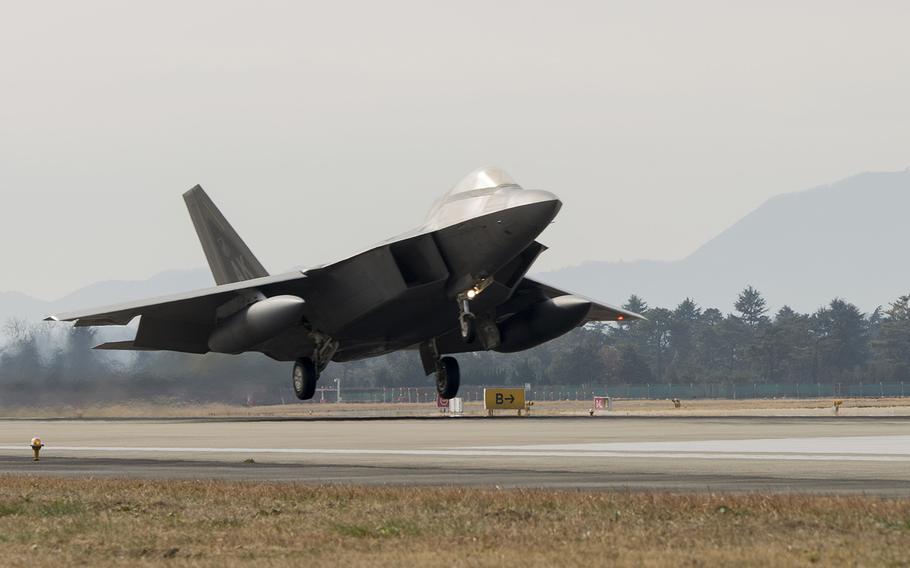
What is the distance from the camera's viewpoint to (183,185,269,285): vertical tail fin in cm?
4719

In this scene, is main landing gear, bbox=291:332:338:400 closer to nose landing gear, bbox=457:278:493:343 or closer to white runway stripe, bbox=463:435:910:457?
nose landing gear, bbox=457:278:493:343

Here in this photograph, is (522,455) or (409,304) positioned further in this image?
(409,304)

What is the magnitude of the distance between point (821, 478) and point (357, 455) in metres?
8.11

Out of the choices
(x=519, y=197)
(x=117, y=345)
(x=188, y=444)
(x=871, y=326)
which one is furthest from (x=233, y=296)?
(x=871, y=326)

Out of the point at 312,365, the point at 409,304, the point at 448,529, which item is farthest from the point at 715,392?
the point at 448,529

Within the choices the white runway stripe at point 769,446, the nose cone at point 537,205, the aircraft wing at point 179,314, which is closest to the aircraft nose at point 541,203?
the nose cone at point 537,205

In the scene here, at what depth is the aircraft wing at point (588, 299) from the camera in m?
43.1

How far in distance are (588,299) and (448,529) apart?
113 feet

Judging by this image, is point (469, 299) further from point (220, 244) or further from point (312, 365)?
point (220, 244)

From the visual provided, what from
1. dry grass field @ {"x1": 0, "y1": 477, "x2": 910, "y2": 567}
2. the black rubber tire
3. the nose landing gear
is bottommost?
dry grass field @ {"x1": 0, "y1": 477, "x2": 910, "y2": 567}

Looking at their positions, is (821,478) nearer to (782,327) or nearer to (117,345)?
(117,345)

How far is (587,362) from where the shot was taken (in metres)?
144

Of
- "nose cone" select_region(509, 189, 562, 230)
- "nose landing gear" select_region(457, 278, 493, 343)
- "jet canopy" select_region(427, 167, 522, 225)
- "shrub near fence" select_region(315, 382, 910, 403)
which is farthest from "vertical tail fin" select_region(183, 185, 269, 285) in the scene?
"shrub near fence" select_region(315, 382, 910, 403)

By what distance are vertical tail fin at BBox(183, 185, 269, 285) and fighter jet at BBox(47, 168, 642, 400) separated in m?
4.00
